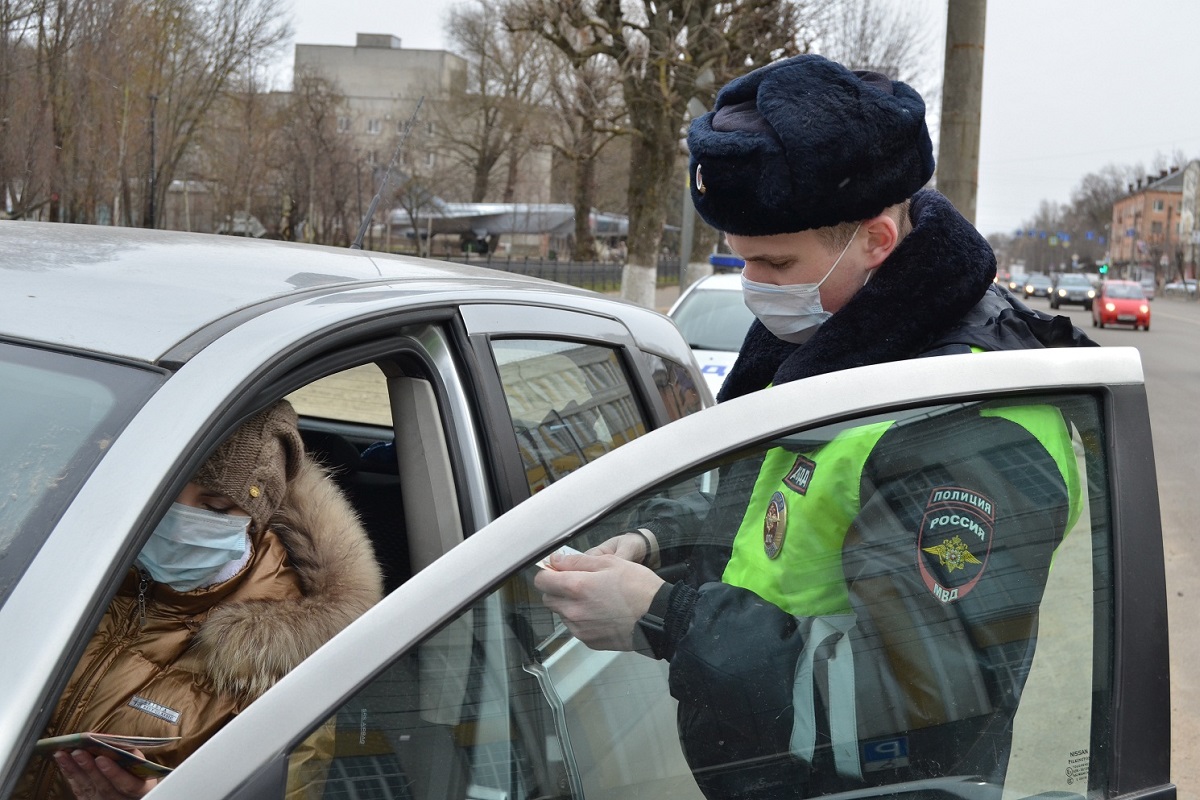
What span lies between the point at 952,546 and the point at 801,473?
22 cm

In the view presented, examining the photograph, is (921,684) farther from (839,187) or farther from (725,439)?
(839,187)

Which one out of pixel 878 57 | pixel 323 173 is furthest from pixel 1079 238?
pixel 323 173

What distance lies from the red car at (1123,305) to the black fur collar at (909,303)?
33.8 metres

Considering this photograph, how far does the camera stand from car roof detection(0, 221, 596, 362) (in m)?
1.68

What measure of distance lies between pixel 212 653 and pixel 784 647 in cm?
98

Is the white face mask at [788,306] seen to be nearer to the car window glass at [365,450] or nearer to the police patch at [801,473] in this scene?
the police patch at [801,473]

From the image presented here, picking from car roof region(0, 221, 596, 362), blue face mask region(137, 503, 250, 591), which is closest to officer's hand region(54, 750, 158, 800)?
blue face mask region(137, 503, 250, 591)

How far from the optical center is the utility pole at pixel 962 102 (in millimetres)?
6961

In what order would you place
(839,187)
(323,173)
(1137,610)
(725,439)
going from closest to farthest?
(725,439)
(1137,610)
(839,187)
(323,173)

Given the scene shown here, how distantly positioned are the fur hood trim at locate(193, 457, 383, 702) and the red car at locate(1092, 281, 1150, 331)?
3389 cm

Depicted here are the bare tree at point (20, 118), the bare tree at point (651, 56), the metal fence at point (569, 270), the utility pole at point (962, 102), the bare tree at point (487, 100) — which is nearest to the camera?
the utility pole at point (962, 102)

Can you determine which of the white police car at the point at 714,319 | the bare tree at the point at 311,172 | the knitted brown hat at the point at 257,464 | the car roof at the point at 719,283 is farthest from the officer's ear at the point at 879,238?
the bare tree at the point at 311,172

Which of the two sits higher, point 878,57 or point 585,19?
point 878,57

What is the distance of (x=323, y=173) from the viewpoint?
26281 mm
